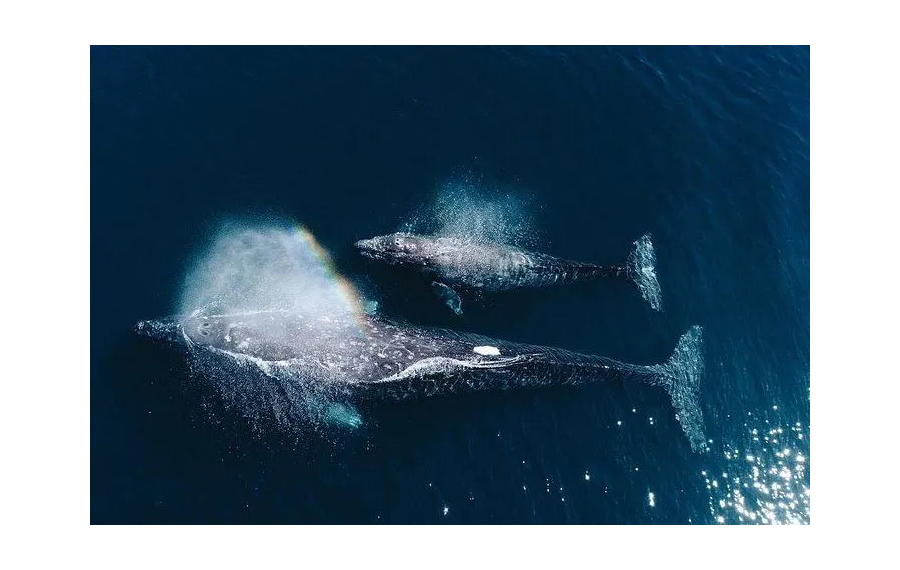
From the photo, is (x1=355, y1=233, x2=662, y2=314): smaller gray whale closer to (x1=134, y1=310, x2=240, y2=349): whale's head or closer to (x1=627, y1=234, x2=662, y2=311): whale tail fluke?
(x1=627, y1=234, x2=662, y2=311): whale tail fluke

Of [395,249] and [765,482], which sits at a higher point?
[395,249]

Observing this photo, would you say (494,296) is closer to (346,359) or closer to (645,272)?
(645,272)

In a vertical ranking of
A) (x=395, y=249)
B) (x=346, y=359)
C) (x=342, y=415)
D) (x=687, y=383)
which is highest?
(x=395, y=249)

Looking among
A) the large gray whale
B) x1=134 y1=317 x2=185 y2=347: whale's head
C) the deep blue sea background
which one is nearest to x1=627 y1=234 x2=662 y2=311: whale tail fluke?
the deep blue sea background

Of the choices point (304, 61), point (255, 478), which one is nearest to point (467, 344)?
point (255, 478)

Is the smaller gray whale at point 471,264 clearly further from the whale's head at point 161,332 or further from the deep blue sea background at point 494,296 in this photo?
the whale's head at point 161,332

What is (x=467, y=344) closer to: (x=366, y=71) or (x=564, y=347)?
(x=564, y=347)

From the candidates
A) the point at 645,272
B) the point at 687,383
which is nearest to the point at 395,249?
the point at 645,272
